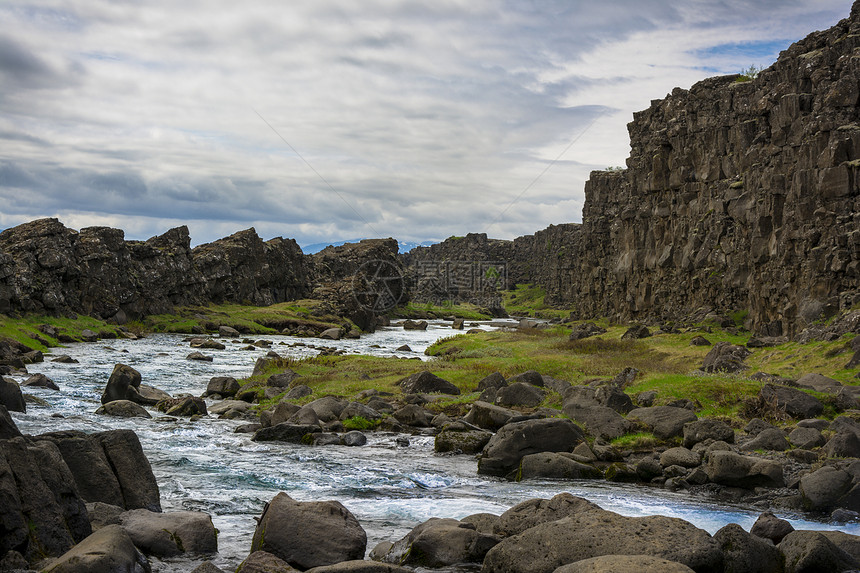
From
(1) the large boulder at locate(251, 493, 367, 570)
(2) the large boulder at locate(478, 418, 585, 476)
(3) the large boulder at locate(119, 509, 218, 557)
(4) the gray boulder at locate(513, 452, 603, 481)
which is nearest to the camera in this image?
(1) the large boulder at locate(251, 493, 367, 570)

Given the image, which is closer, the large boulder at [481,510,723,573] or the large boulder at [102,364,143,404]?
the large boulder at [481,510,723,573]

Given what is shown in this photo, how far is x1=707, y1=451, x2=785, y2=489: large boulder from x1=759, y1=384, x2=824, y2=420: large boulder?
22.3ft

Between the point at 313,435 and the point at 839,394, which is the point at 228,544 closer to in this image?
the point at 313,435

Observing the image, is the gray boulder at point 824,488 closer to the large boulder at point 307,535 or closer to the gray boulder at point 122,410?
the large boulder at point 307,535

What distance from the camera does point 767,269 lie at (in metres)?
49.5

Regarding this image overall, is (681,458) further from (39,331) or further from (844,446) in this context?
(39,331)

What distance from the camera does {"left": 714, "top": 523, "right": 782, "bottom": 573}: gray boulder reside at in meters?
12.2

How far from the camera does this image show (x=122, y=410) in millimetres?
29625

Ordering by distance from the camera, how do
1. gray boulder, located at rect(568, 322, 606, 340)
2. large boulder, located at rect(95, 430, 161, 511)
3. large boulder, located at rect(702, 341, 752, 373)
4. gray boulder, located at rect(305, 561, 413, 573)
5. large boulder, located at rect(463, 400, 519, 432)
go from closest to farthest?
1. gray boulder, located at rect(305, 561, 413, 573)
2. large boulder, located at rect(95, 430, 161, 511)
3. large boulder, located at rect(463, 400, 519, 432)
4. large boulder, located at rect(702, 341, 752, 373)
5. gray boulder, located at rect(568, 322, 606, 340)

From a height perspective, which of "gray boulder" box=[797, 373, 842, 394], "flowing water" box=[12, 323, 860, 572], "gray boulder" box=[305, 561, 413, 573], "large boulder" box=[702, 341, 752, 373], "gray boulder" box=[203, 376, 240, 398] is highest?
"large boulder" box=[702, 341, 752, 373]

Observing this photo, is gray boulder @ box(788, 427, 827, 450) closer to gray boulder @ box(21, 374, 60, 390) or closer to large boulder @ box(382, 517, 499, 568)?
large boulder @ box(382, 517, 499, 568)

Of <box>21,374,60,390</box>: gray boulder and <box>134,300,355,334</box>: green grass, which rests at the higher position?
<box>134,300,355,334</box>: green grass

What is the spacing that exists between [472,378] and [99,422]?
779 inches

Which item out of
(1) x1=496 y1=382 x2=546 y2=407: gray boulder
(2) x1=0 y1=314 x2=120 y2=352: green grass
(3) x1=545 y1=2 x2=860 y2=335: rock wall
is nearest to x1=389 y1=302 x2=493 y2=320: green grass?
(3) x1=545 y1=2 x2=860 y2=335: rock wall
